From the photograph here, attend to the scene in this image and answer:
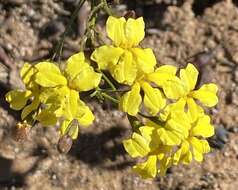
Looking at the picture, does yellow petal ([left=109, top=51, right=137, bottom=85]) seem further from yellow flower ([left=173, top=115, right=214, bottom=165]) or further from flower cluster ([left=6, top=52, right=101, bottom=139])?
yellow flower ([left=173, top=115, right=214, bottom=165])

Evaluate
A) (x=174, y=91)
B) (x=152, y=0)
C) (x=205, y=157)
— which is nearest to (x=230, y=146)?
(x=205, y=157)

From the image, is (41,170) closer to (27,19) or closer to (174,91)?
(27,19)

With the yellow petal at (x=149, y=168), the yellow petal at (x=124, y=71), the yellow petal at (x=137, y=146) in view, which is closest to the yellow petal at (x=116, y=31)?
the yellow petal at (x=124, y=71)

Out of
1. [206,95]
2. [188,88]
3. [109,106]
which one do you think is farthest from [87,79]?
[109,106]

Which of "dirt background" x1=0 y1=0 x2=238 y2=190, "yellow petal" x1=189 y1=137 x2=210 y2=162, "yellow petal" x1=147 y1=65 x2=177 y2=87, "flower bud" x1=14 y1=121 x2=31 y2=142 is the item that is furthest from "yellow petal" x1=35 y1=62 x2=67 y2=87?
"dirt background" x1=0 y1=0 x2=238 y2=190

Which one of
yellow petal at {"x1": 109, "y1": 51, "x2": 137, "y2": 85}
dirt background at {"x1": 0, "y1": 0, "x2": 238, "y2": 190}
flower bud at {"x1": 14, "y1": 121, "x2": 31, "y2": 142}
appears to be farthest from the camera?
dirt background at {"x1": 0, "y1": 0, "x2": 238, "y2": 190}

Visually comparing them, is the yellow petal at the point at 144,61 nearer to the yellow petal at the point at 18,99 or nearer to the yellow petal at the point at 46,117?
the yellow petal at the point at 46,117
